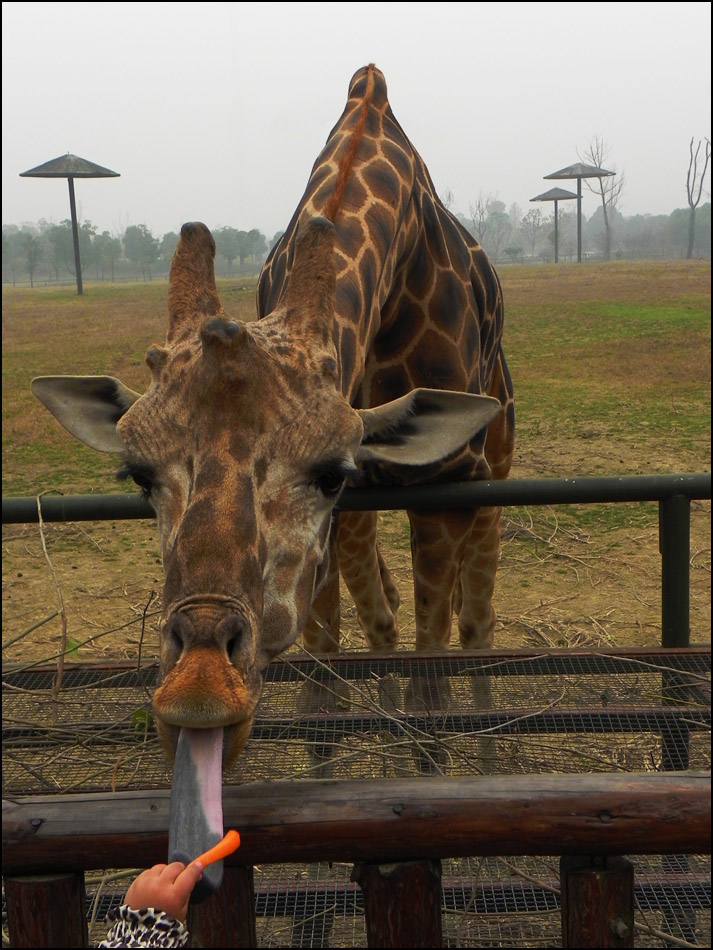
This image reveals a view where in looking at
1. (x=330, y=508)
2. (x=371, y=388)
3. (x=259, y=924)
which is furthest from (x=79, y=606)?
(x=330, y=508)

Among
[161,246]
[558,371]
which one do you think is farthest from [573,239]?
[558,371]

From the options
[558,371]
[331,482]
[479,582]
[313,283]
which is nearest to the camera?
[331,482]

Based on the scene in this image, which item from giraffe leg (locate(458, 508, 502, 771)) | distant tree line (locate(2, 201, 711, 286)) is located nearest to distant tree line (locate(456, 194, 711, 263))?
distant tree line (locate(2, 201, 711, 286))

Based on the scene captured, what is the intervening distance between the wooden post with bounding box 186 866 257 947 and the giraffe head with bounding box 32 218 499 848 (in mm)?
219

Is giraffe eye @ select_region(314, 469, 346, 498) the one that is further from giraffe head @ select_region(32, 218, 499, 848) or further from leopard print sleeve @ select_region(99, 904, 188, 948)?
leopard print sleeve @ select_region(99, 904, 188, 948)

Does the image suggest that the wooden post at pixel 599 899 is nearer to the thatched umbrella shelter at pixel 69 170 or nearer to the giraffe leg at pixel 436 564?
the giraffe leg at pixel 436 564

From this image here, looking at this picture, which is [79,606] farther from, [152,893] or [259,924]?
[152,893]

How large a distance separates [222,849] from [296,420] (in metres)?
0.96

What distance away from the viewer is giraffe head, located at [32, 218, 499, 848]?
1612mm

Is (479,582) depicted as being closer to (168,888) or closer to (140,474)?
(140,474)

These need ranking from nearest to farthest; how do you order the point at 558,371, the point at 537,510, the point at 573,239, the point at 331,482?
the point at 331,482 → the point at 537,510 → the point at 558,371 → the point at 573,239

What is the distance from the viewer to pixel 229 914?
1.59 m

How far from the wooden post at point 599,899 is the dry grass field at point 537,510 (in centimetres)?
121

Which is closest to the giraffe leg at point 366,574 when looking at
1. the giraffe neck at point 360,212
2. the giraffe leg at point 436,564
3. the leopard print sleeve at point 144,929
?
the giraffe leg at point 436,564
